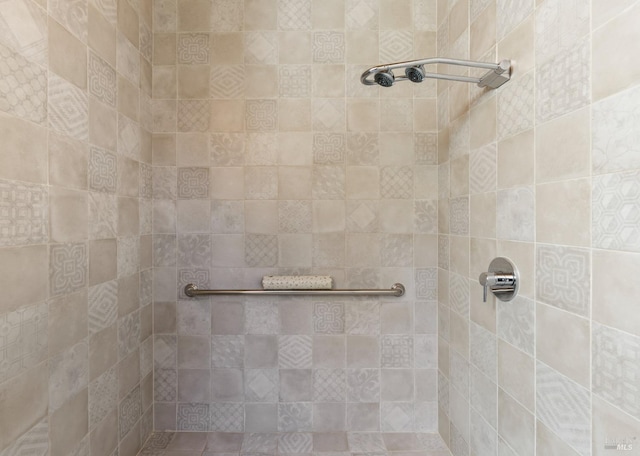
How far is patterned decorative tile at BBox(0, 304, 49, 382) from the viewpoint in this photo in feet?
2.41

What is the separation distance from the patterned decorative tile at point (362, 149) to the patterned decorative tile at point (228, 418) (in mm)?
1220

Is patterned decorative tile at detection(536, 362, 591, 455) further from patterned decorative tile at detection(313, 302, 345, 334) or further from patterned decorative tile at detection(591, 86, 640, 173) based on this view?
patterned decorative tile at detection(313, 302, 345, 334)

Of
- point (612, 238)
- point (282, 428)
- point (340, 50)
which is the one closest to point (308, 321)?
point (282, 428)

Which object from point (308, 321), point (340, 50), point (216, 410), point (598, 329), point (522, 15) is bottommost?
point (216, 410)

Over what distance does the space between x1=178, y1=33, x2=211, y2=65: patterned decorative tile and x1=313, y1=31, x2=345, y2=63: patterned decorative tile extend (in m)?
0.48

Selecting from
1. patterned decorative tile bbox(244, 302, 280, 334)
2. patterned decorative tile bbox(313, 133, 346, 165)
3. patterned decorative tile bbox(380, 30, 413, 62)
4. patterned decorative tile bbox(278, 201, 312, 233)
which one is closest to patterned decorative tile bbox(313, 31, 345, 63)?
patterned decorative tile bbox(380, 30, 413, 62)

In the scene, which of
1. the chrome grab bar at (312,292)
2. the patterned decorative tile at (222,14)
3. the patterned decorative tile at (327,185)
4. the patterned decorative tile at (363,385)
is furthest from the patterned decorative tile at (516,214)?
the patterned decorative tile at (222,14)

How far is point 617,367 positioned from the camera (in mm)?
606

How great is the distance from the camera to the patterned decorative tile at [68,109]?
89 cm

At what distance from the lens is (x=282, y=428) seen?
146 centimetres

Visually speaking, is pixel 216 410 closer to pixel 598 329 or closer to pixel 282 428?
pixel 282 428

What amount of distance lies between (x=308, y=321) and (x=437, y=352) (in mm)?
601

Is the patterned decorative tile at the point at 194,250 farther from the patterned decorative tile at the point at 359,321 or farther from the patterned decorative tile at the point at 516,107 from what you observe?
the patterned decorative tile at the point at 516,107

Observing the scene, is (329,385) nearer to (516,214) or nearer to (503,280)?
(503,280)
